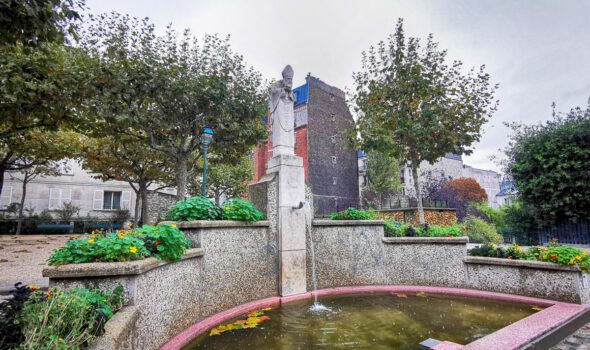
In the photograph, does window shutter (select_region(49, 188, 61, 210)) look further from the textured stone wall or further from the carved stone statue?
the carved stone statue

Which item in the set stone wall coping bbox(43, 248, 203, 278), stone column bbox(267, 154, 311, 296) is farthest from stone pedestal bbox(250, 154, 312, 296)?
stone wall coping bbox(43, 248, 203, 278)

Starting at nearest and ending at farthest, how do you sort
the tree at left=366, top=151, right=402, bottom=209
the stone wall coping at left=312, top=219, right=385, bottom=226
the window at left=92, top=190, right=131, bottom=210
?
1. the stone wall coping at left=312, top=219, right=385, bottom=226
2. the window at left=92, top=190, right=131, bottom=210
3. the tree at left=366, top=151, right=402, bottom=209

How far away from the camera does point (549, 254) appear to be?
→ 230 inches

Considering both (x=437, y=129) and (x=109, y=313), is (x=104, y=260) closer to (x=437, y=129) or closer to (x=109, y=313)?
(x=109, y=313)

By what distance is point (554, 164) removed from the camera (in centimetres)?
1312

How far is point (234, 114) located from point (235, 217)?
30.7 feet

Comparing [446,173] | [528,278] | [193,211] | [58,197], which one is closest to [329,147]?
[446,173]

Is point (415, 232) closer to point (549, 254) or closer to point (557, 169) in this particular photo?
point (549, 254)

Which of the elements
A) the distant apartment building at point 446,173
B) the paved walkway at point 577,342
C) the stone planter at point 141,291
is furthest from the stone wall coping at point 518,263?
the distant apartment building at point 446,173

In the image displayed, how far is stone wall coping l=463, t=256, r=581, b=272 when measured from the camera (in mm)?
5598

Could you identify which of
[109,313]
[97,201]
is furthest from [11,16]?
[97,201]

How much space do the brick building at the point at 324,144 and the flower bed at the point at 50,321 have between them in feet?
87.3

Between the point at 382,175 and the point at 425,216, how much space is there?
54.1 feet

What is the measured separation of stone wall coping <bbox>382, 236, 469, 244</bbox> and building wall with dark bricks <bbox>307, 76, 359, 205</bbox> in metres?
22.2
